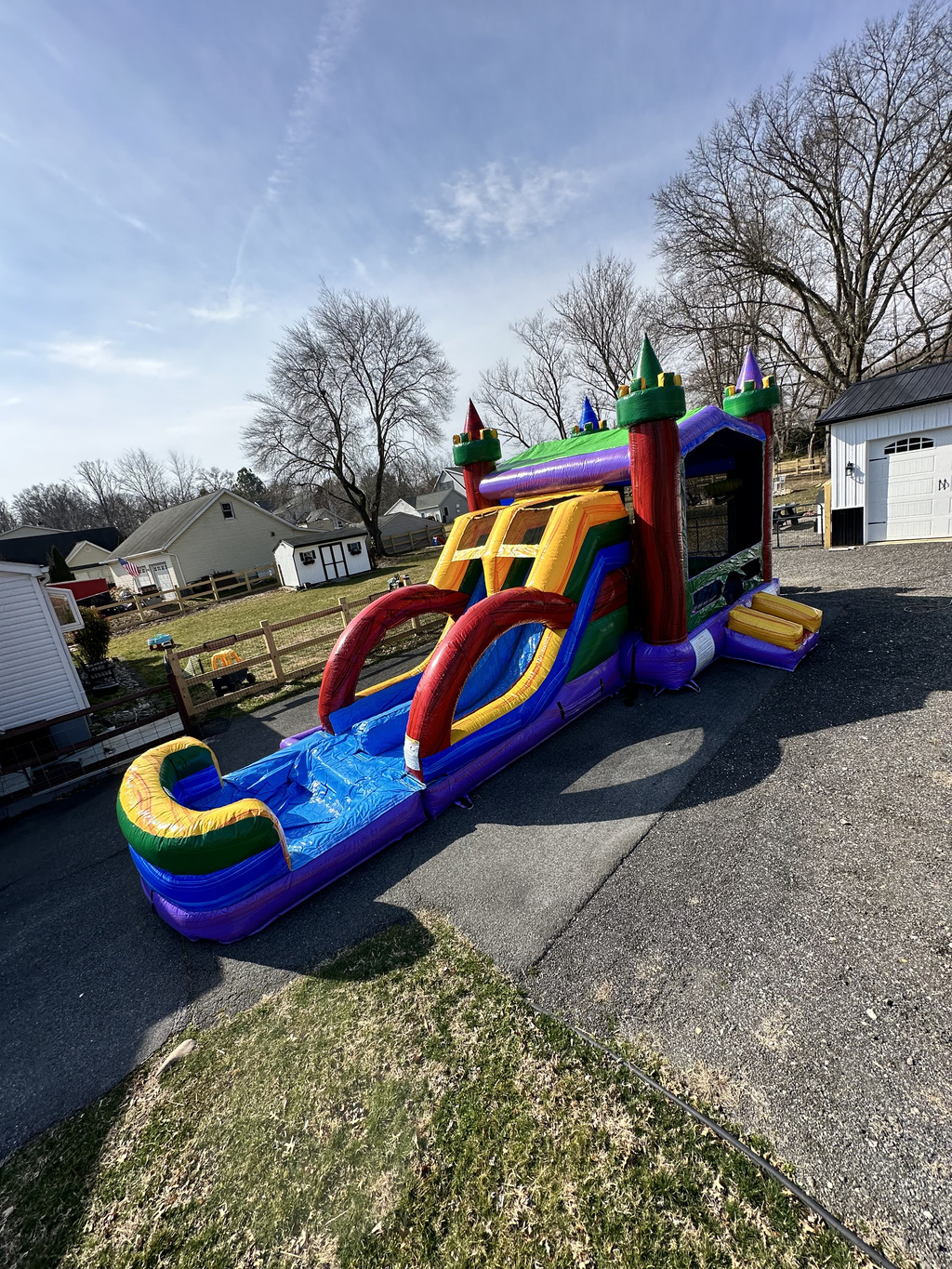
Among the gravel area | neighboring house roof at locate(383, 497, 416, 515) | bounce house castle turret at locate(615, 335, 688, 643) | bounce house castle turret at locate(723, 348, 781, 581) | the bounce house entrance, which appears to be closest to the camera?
the gravel area

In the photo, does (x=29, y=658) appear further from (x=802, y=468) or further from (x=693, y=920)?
(x=802, y=468)

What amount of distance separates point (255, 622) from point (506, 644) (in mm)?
14233

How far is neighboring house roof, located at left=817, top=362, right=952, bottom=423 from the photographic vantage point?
1175 cm

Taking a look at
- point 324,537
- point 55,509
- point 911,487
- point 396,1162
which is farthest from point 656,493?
point 55,509

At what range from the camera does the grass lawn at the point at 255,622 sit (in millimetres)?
13367

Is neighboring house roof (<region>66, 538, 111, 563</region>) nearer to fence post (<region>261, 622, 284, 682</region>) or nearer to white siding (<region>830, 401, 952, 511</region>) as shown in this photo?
fence post (<region>261, 622, 284, 682</region>)

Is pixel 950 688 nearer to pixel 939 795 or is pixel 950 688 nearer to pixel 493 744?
pixel 939 795

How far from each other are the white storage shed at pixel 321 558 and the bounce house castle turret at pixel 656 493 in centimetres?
2279

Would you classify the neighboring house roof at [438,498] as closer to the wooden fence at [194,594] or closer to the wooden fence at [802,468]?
the wooden fence at [194,594]

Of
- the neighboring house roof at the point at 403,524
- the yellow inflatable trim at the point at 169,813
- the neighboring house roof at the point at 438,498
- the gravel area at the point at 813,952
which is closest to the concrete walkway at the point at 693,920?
the gravel area at the point at 813,952

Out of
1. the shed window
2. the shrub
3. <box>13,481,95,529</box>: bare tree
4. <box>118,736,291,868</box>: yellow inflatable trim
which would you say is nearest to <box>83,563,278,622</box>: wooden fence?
the shrub

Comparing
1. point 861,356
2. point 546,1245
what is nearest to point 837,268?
point 861,356

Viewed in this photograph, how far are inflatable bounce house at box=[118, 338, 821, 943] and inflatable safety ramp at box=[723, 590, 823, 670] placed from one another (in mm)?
28

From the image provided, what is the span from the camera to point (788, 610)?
8.00 meters
